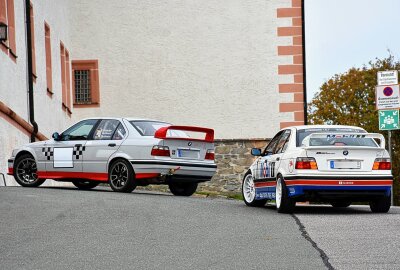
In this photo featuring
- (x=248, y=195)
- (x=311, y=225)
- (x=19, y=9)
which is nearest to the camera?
(x=311, y=225)

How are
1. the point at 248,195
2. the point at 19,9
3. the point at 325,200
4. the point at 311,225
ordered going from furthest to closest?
1. the point at 19,9
2. the point at 248,195
3. the point at 325,200
4. the point at 311,225

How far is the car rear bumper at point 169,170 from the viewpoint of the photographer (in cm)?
2050

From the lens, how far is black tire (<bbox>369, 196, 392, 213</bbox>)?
16.5 meters

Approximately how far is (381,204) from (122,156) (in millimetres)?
6211

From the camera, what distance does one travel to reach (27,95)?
2812 cm

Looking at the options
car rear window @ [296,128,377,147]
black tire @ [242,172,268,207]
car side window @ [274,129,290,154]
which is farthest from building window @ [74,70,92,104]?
car rear window @ [296,128,377,147]

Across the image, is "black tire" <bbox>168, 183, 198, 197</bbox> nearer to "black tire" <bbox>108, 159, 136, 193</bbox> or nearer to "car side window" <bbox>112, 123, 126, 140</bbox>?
"black tire" <bbox>108, 159, 136, 193</bbox>

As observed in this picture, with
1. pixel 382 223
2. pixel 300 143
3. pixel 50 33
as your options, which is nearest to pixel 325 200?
pixel 300 143

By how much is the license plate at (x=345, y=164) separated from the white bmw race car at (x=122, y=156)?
17.0ft

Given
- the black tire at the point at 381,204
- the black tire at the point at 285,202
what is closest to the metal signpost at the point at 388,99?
the black tire at the point at 381,204

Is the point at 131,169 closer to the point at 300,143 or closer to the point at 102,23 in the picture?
the point at 300,143

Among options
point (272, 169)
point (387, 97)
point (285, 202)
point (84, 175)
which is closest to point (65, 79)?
point (84, 175)

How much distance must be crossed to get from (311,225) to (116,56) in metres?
22.3

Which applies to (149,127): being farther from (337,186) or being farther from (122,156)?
(337,186)
